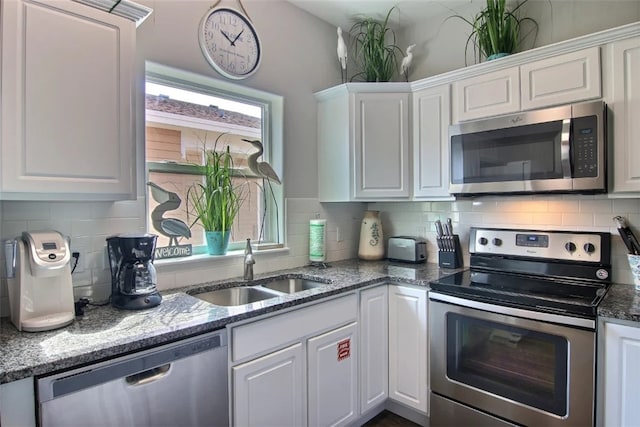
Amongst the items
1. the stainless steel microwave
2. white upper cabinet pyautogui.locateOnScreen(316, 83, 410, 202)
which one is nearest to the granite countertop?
the stainless steel microwave

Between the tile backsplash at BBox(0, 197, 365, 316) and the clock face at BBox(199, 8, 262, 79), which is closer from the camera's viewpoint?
the tile backsplash at BBox(0, 197, 365, 316)

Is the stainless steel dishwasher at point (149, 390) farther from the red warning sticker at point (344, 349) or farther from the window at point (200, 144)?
the window at point (200, 144)

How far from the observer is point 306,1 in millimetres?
2537

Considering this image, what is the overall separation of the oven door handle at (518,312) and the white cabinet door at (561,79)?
1096mm

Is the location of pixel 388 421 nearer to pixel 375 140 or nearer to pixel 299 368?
pixel 299 368

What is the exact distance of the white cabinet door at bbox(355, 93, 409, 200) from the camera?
101 inches

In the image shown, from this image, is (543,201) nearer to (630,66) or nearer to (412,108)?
(630,66)

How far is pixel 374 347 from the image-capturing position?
2.22 m

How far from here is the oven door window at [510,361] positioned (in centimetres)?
169

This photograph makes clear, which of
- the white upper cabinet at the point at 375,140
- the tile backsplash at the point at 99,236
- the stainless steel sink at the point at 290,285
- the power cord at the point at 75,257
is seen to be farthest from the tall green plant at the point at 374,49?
the power cord at the point at 75,257

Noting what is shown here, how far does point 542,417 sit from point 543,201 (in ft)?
3.92

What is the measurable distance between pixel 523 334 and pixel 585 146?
3.16 ft

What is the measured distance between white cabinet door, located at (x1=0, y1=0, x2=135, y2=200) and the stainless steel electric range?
173cm

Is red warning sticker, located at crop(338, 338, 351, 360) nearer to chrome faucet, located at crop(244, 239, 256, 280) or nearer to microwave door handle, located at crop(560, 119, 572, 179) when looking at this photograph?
chrome faucet, located at crop(244, 239, 256, 280)
